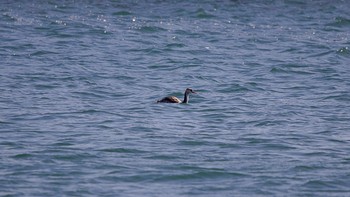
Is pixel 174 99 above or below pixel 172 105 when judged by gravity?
above

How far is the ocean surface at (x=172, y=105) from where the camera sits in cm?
1608

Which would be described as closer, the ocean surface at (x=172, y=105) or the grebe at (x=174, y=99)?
the ocean surface at (x=172, y=105)

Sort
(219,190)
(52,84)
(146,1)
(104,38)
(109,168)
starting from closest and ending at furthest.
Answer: (219,190) → (109,168) → (52,84) → (104,38) → (146,1)

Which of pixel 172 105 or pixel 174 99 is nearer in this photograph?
pixel 172 105

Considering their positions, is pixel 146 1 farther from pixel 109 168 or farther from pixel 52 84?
pixel 109 168

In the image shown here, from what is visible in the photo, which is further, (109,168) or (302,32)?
(302,32)

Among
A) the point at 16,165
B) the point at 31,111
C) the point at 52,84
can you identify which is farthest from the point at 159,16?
the point at 16,165

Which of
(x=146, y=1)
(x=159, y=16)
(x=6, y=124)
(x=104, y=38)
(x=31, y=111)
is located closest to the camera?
(x=6, y=124)

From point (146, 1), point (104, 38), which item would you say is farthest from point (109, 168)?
point (146, 1)

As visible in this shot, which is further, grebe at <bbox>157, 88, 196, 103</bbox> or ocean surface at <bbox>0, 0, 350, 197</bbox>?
grebe at <bbox>157, 88, 196, 103</bbox>

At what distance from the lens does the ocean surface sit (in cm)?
1608

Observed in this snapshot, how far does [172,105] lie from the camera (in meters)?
24.1

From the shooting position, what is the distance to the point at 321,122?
71.3 ft

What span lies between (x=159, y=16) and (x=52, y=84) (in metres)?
16.9
